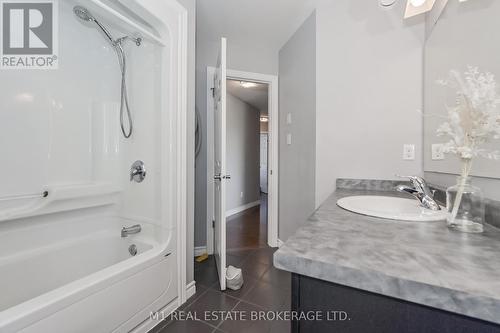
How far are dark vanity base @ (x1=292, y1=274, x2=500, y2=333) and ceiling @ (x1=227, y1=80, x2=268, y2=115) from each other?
122 inches

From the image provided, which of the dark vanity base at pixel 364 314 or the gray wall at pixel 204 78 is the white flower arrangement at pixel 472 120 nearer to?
the dark vanity base at pixel 364 314

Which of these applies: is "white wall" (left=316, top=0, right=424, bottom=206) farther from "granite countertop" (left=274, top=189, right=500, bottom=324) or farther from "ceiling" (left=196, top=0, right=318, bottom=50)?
"granite countertop" (left=274, top=189, right=500, bottom=324)

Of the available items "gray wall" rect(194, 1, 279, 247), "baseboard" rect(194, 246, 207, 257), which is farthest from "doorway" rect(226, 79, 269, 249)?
"gray wall" rect(194, 1, 279, 247)

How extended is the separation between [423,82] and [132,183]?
2275 mm

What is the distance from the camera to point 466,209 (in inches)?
28.5

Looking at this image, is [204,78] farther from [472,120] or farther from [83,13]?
[472,120]

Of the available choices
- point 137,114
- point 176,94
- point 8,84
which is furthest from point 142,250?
point 8,84

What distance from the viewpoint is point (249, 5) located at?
1.82m

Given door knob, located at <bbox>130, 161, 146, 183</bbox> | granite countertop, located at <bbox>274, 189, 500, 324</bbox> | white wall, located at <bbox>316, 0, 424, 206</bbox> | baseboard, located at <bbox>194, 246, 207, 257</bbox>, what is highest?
white wall, located at <bbox>316, 0, 424, 206</bbox>

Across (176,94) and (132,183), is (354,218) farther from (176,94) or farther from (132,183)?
(132,183)

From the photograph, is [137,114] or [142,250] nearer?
[142,250]

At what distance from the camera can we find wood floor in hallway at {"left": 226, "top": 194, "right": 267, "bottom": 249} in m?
2.60

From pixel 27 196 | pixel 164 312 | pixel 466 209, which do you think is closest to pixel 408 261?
pixel 466 209

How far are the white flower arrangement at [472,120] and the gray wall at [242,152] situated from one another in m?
3.46
